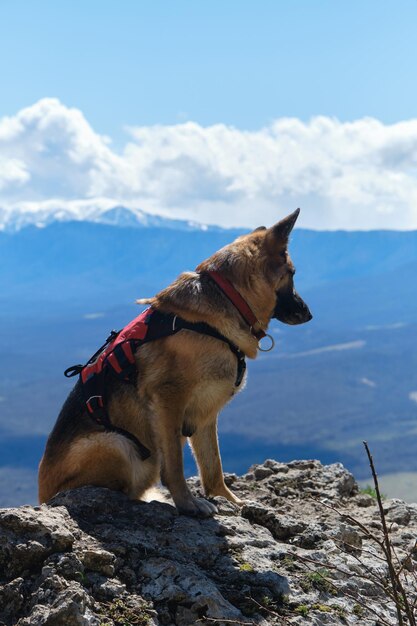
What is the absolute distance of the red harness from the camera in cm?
632

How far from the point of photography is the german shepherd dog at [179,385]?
6207 millimetres

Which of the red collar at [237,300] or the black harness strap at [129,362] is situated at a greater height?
the red collar at [237,300]

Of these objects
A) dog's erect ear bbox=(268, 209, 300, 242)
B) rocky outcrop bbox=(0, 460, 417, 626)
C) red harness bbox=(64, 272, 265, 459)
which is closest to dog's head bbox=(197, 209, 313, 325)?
dog's erect ear bbox=(268, 209, 300, 242)

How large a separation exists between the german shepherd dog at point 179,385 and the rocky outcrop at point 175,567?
0.28 m

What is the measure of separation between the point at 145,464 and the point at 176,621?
185 centimetres

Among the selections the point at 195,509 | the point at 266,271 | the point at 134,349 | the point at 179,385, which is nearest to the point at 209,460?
the point at 195,509

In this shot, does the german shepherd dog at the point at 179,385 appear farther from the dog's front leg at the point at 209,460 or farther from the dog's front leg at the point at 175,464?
the dog's front leg at the point at 209,460

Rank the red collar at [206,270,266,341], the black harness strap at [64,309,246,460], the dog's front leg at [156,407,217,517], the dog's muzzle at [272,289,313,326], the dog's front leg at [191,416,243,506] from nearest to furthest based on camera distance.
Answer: the dog's front leg at [156,407,217,517]
the black harness strap at [64,309,246,460]
the red collar at [206,270,266,341]
the dog's muzzle at [272,289,313,326]
the dog's front leg at [191,416,243,506]

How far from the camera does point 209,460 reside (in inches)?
286

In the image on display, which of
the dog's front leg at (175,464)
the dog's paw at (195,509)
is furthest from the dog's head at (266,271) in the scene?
the dog's paw at (195,509)

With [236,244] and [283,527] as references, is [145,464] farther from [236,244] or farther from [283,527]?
[236,244]

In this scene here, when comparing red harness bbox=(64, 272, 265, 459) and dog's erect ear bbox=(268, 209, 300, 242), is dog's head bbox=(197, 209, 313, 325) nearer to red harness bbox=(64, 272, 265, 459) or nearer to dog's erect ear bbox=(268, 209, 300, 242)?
dog's erect ear bbox=(268, 209, 300, 242)

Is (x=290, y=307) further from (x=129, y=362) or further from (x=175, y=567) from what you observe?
(x=175, y=567)

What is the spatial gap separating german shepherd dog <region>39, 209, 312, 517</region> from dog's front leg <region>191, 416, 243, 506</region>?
1.30ft
